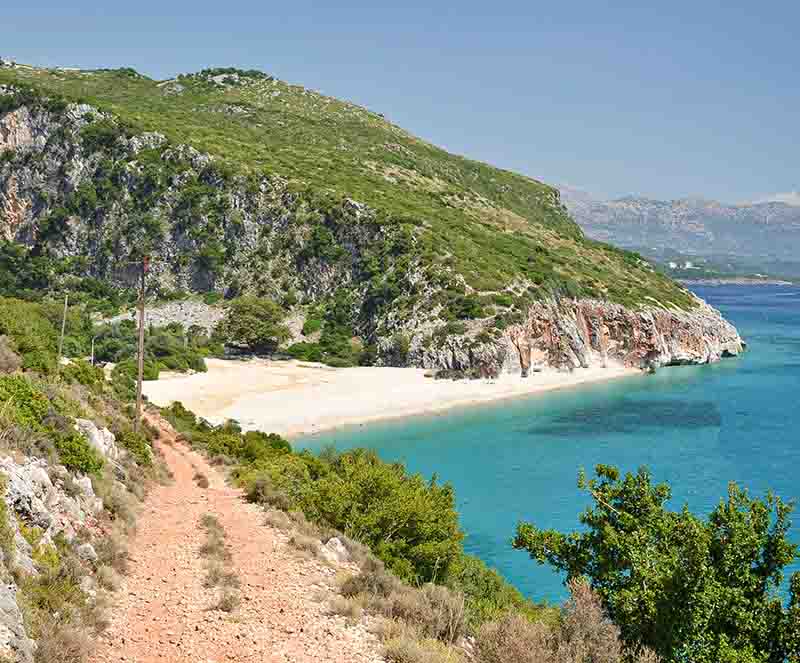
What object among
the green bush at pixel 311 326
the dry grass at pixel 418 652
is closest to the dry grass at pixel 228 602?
the dry grass at pixel 418 652

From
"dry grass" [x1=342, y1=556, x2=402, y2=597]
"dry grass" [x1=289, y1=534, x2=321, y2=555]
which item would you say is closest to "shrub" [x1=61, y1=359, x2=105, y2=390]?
"dry grass" [x1=289, y1=534, x2=321, y2=555]

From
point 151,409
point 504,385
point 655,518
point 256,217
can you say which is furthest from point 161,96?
point 655,518

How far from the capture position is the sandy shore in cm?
5588

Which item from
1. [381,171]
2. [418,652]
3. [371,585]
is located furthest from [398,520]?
[381,171]

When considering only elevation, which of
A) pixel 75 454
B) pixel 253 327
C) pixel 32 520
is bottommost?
pixel 32 520

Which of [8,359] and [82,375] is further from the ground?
[8,359]

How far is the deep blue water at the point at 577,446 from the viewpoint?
3653cm

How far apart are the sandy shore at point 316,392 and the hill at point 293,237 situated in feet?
13.1

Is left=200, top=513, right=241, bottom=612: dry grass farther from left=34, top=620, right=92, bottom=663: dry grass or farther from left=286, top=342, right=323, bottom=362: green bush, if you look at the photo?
left=286, top=342, right=323, bottom=362: green bush

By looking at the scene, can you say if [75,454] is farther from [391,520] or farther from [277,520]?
[391,520]

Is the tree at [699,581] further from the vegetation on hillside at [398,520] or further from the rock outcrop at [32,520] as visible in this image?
the rock outcrop at [32,520]

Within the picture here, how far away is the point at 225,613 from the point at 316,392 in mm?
50058

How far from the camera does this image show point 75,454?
1888 centimetres

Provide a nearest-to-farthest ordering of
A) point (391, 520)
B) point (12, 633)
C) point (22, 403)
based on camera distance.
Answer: point (12, 633) → point (22, 403) → point (391, 520)
